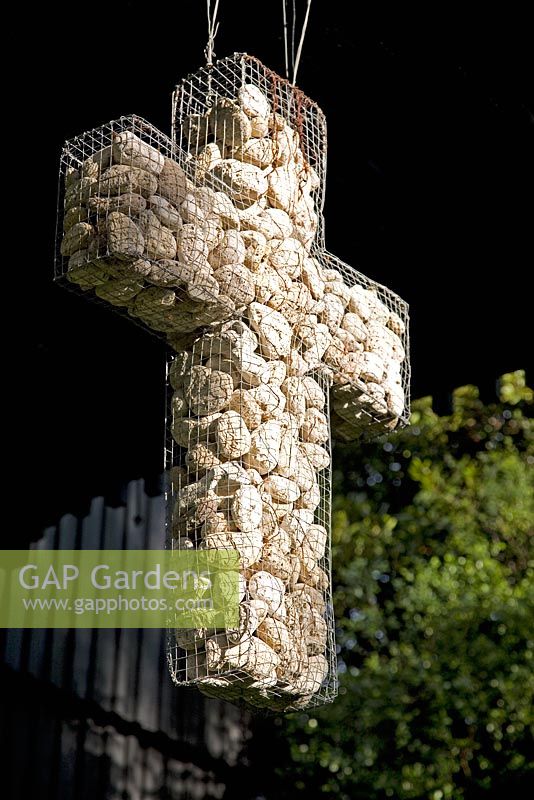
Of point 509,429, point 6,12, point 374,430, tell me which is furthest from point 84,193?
point 509,429

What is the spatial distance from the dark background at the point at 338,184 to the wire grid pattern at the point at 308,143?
2.15 feet

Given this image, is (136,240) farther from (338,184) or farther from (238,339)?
(338,184)

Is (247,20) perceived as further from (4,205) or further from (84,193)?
(84,193)

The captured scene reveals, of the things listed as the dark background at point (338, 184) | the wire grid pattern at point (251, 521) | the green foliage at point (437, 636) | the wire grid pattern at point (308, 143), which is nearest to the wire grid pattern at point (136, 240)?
the wire grid pattern at point (251, 521)

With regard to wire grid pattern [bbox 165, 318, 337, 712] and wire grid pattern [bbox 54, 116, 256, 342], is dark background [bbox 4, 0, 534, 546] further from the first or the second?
wire grid pattern [bbox 165, 318, 337, 712]

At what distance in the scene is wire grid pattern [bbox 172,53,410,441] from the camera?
2.59 metres

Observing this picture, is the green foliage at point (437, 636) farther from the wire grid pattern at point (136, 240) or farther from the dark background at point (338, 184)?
the wire grid pattern at point (136, 240)

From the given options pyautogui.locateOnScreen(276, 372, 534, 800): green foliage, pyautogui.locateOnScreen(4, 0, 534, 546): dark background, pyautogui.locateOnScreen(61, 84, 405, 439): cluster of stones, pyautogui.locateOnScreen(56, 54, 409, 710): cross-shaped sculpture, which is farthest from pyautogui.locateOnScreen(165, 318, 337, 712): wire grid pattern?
pyautogui.locateOnScreen(276, 372, 534, 800): green foliage

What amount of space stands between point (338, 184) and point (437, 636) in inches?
164

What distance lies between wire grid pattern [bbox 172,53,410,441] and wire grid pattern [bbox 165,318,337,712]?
311mm

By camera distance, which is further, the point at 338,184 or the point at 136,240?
the point at 338,184

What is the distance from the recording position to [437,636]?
25.3 ft

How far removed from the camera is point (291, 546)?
7.54ft

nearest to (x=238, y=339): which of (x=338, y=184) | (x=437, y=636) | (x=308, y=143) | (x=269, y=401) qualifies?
(x=269, y=401)
